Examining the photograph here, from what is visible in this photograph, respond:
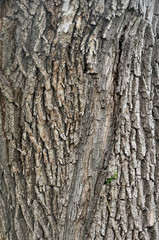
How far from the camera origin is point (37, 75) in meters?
1.67

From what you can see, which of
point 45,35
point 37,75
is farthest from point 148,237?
point 45,35

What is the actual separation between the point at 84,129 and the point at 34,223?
2.68 ft

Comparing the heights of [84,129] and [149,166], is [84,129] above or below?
above

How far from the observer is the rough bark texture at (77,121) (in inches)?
65.4

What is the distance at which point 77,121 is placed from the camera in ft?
5.69

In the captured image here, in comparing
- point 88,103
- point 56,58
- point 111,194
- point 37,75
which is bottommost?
point 111,194

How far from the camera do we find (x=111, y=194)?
5.82 feet

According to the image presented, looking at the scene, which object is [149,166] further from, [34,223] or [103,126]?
[34,223]

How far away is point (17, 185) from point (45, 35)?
116 cm

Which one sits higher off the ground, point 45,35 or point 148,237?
point 45,35

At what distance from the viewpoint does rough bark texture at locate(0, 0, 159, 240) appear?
1.66m

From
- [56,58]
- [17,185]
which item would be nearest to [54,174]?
[17,185]

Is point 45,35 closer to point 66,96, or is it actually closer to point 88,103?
point 66,96

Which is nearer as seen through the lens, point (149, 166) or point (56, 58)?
point (56, 58)
